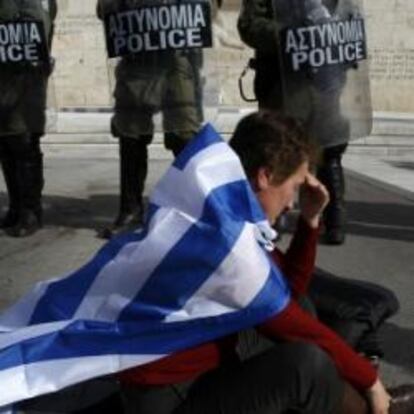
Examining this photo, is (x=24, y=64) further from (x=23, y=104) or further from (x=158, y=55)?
(x=158, y=55)

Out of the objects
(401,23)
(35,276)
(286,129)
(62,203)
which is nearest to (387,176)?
(62,203)

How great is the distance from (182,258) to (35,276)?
10.3 feet

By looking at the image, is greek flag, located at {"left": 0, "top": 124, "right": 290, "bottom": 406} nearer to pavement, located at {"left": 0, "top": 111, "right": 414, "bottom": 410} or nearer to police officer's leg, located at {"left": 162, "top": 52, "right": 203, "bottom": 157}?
pavement, located at {"left": 0, "top": 111, "right": 414, "bottom": 410}

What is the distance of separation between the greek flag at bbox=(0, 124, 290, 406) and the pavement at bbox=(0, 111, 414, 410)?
1.57m

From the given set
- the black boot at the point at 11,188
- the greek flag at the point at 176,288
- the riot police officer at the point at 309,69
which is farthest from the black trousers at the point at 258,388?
the black boot at the point at 11,188

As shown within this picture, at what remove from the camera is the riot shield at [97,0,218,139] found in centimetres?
612

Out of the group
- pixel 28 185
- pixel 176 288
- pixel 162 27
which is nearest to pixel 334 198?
pixel 162 27

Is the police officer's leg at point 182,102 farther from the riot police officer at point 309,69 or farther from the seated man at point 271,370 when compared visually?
the seated man at point 271,370

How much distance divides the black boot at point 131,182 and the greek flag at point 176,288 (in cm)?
378

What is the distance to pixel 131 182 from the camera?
6629 millimetres

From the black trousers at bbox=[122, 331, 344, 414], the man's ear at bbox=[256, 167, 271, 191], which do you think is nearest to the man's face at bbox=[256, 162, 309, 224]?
the man's ear at bbox=[256, 167, 271, 191]

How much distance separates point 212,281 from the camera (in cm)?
266

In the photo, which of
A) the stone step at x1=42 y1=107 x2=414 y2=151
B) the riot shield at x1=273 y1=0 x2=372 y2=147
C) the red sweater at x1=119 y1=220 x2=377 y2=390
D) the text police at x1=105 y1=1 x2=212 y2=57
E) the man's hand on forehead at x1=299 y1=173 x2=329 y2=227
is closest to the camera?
the red sweater at x1=119 y1=220 x2=377 y2=390

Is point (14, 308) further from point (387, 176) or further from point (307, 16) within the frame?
point (387, 176)
